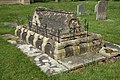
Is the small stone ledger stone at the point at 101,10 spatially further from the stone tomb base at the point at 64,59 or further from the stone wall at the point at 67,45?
the stone wall at the point at 67,45

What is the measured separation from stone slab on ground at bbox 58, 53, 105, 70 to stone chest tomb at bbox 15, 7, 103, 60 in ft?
0.67

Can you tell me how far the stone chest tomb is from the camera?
23.3 ft

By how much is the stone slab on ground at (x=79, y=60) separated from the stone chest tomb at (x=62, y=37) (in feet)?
0.67

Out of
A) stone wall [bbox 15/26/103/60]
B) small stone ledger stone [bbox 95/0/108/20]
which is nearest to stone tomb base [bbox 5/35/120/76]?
stone wall [bbox 15/26/103/60]

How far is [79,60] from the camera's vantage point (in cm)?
688

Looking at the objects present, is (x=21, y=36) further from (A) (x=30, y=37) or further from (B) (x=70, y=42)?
(B) (x=70, y=42)

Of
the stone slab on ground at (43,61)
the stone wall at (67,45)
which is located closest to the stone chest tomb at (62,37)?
the stone wall at (67,45)

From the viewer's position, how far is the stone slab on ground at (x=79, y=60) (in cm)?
646

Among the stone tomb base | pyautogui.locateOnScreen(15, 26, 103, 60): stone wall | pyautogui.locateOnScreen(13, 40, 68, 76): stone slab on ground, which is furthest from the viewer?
pyautogui.locateOnScreen(15, 26, 103, 60): stone wall

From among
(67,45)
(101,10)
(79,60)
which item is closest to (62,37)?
(67,45)

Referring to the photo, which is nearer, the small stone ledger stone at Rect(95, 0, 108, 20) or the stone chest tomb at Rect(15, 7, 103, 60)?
the stone chest tomb at Rect(15, 7, 103, 60)

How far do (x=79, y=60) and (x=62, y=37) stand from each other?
1.15 meters

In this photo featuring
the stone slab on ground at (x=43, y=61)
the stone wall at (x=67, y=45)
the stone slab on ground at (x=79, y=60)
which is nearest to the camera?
the stone slab on ground at (x=43, y=61)

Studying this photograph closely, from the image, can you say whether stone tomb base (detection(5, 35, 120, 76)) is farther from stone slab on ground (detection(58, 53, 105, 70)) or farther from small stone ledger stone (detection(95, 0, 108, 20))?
small stone ledger stone (detection(95, 0, 108, 20))
